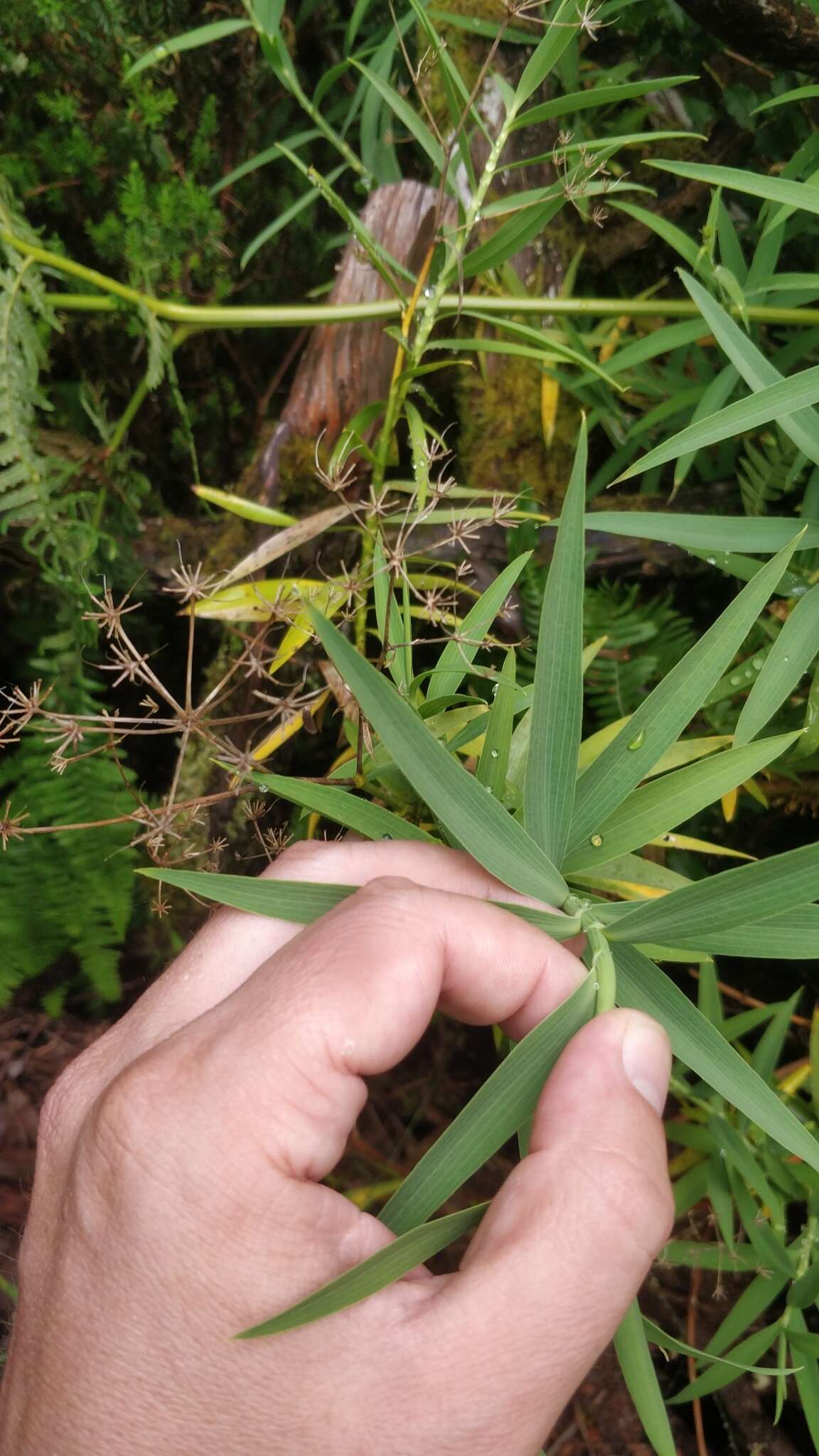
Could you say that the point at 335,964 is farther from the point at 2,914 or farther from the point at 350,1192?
the point at 2,914

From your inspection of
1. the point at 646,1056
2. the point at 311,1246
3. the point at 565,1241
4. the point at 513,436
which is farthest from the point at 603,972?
the point at 513,436

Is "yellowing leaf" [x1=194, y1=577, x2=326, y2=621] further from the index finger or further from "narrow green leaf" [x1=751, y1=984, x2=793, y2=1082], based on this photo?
"narrow green leaf" [x1=751, y1=984, x2=793, y2=1082]

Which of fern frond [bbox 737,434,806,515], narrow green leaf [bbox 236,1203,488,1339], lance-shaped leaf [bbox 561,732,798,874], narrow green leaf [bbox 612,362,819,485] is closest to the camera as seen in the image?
narrow green leaf [bbox 236,1203,488,1339]

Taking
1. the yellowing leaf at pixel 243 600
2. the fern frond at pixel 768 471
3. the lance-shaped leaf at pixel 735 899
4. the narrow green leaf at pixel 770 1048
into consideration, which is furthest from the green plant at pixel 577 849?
the fern frond at pixel 768 471

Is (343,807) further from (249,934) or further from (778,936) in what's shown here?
(778,936)

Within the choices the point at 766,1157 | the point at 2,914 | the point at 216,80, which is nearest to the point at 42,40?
the point at 216,80

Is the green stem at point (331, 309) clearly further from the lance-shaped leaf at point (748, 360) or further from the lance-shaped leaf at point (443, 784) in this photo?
the lance-shaped leaf at point (443, 784)

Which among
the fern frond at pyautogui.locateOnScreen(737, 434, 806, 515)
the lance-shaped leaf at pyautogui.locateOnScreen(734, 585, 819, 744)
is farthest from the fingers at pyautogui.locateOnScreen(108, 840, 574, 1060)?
the fern frond at pyautogui.locateOnScreen(737, 434, 806, 515)

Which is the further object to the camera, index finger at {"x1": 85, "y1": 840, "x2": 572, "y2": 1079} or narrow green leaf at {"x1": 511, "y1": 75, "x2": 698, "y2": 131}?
narrow green leaf at {"x1": 511, "y1": 75, "x2": 698, "y2": 131}
